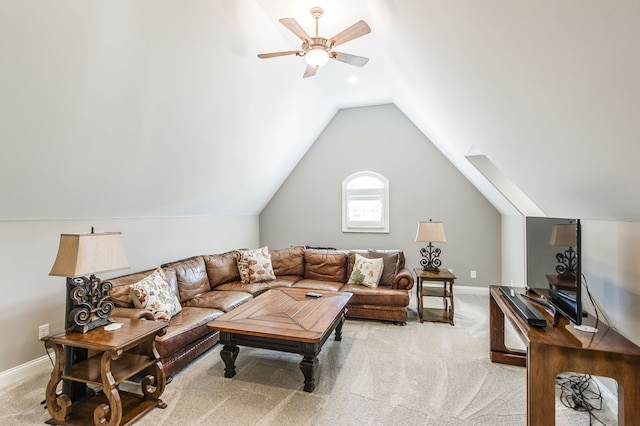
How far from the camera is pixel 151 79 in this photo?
2.48m

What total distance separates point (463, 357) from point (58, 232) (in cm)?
408

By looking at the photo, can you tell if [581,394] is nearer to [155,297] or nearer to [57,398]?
[155,297]

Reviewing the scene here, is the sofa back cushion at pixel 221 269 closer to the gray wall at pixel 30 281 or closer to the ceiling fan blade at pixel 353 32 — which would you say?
the gray wall at pixel 30 281

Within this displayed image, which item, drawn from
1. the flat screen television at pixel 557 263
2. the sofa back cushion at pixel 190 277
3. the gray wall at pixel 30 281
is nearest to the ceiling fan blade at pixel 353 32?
the flat screen television at pixel 557 263

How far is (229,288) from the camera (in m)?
4.04

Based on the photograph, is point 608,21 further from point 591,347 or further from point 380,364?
point 380,364

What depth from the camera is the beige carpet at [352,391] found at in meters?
2.08

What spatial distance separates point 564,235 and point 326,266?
3.13 meters

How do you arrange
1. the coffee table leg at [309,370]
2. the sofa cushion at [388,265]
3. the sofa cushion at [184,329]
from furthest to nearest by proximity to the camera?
the sofa cushion at [388,265], the sofa cushion at [184,329], the coffee table leg at [309,370]

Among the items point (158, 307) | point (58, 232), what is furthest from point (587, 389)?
point (58, 232)

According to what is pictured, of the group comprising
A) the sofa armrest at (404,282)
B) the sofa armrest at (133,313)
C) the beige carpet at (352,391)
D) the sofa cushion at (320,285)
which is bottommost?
the beige carpet at (352,391)

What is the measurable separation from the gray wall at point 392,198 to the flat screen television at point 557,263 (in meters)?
2.66

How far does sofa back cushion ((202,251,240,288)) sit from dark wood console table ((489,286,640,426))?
11.5 ft

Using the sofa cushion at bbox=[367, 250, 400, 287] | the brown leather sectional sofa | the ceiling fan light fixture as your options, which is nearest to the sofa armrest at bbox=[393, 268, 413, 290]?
the brown leather sectional sofa
